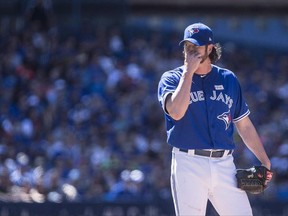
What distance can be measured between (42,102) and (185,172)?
8753mm

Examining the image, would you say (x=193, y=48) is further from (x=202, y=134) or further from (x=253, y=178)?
(x=253, y=178)

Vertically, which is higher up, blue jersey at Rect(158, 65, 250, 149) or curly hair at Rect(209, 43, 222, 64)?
curly hair at Rect(209, 43, 222, 64)

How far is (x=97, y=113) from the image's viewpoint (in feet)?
46.5

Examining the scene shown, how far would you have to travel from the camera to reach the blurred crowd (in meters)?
12.3

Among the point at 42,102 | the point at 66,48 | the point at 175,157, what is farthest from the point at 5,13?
the point at 175,157

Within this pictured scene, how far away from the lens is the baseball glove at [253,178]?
18.3 ft

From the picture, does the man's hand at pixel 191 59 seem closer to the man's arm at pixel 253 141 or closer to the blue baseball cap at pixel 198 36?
the blue baseball cap at pixel 198 36

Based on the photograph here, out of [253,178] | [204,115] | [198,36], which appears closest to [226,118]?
[204,115]

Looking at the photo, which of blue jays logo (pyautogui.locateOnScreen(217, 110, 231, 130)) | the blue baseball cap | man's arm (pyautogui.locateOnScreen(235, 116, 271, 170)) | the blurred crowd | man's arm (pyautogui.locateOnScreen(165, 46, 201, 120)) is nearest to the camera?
man's arm (pyautogui.locateOnScreen(165, 46, 201, 120))

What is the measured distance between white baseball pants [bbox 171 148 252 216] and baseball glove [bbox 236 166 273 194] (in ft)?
0.14

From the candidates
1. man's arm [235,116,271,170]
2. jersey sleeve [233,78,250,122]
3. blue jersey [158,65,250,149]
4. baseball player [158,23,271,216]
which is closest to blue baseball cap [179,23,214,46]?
baseball player [158,23,271,216]

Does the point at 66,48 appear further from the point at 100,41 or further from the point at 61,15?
the point at 61,15

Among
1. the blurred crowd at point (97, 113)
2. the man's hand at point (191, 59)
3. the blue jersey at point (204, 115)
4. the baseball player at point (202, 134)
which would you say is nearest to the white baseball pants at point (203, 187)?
the baseball player at point (202, 134)

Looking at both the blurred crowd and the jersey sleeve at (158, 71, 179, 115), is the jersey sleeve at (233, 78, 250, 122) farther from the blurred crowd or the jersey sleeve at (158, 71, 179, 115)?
the blurred crowd
